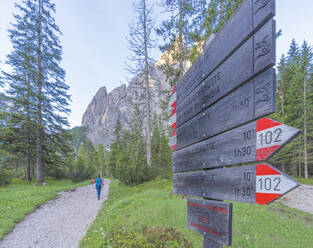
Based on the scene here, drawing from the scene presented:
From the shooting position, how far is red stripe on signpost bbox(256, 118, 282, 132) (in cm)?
104

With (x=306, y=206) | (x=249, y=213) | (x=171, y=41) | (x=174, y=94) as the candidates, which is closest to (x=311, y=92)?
(x=306, y=206)

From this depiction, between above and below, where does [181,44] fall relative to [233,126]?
above

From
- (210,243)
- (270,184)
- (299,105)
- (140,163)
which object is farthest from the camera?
(299,105)

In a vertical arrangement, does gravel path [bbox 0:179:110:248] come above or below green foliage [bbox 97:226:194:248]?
below

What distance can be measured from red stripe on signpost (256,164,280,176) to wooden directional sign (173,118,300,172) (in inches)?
2.1

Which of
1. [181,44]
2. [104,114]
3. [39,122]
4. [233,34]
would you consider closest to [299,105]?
[181,44]

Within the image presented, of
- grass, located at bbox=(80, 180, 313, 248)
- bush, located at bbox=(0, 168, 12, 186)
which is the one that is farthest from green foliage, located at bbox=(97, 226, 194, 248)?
bush, located at bbox=(0, 168, 12, 186)

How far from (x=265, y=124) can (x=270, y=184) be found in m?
0.40

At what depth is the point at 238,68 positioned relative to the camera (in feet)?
4.50

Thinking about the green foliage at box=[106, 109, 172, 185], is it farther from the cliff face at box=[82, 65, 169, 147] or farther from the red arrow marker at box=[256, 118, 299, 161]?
the cliff face at box=[82, 65, 169, 147]

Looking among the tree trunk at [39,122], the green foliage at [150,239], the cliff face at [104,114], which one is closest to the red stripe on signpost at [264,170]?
the green foliage at [150,239]

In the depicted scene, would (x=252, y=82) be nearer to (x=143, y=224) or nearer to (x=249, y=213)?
(x=143, y=224)

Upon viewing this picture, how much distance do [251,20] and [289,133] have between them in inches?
37.7

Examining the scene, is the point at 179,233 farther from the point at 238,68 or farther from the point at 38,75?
the point at 38,75
